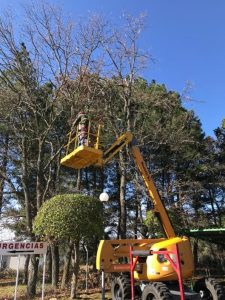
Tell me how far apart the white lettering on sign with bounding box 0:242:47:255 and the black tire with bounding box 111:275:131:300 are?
245 centimetres

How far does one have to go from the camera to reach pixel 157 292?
888 cm

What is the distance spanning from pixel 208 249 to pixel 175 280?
28304mm

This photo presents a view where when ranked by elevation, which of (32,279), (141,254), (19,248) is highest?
(19,248)

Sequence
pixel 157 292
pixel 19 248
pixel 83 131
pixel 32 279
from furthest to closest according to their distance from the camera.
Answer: pixel 32 279 < pixel 19 248 < pixel 83 131 < pixel 157 292

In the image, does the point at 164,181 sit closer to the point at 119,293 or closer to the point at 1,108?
the point at 1,108

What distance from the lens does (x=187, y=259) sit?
10070 mm

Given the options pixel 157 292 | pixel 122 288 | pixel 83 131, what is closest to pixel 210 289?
pixel 157 292

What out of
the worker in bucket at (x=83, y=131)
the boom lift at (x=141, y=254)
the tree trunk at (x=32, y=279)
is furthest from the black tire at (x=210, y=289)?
the tree trunk at (x=32, y=279)

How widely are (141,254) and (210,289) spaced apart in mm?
1987

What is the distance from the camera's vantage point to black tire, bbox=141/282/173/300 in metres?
8.73

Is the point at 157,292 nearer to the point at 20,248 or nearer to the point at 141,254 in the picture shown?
the point at 141,254

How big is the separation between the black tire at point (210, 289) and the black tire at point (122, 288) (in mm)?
1881

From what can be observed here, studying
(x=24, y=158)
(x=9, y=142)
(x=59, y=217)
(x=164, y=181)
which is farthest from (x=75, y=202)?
(x=164, y=181)

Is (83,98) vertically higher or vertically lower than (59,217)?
higher
